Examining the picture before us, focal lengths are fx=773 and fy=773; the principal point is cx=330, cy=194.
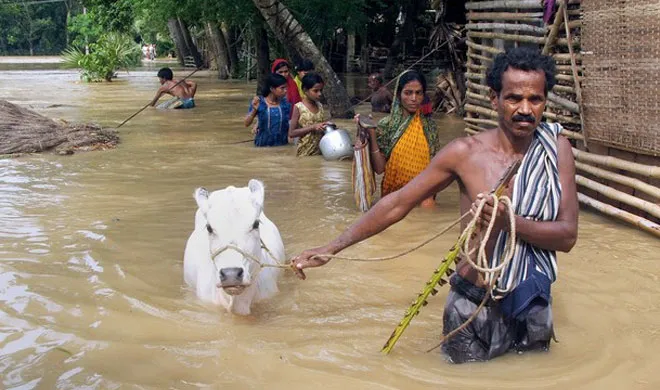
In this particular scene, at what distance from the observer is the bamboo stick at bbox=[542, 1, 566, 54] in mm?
7105

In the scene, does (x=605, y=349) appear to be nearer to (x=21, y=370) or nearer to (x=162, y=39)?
(x=21, y=370)

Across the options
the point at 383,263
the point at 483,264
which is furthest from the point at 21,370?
the point at 383,263

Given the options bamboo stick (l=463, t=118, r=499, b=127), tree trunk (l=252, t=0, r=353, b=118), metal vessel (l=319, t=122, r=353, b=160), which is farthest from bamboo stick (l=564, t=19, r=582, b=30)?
tree trunk (l=252, t=0, r=353, b=118)

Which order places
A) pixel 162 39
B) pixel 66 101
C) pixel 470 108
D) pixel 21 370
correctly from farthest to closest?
pixel 162 39, pixel 66 101, pixel 470 108, pixel 21 370

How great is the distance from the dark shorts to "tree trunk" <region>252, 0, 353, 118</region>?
427 inches

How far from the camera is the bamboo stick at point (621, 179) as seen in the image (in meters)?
6.08

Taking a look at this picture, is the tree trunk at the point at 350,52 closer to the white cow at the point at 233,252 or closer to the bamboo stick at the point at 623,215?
the bamboo stick at the point at 623,215

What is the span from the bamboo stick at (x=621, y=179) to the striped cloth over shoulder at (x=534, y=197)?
294 cm

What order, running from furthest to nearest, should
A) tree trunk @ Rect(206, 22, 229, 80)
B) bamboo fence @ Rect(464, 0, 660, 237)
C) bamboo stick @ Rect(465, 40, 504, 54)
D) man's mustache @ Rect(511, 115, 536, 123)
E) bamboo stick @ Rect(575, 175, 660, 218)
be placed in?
tree trunk @ Rect(206, 22, 229, 80)
bamboo stick @ Rect(465, 40, 504, 54)
bamboo fence @ Rect(464, 0, 660, 237)
bamboo stick @ Rect(575, 175, 660, 218)
man's mustache @ Rect(511, 115, 536, 123)

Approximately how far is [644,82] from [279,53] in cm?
1551

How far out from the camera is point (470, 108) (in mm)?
9641

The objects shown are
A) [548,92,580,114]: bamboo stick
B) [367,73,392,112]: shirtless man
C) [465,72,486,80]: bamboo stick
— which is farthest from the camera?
[367,73,392,112]: shirtless man

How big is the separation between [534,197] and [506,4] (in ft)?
19.2

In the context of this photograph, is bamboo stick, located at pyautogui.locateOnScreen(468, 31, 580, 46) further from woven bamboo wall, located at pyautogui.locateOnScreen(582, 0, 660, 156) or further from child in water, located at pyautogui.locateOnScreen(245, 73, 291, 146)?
child in water, located at pyautogui.locateOnScreen(245, 73, 291, 146)
